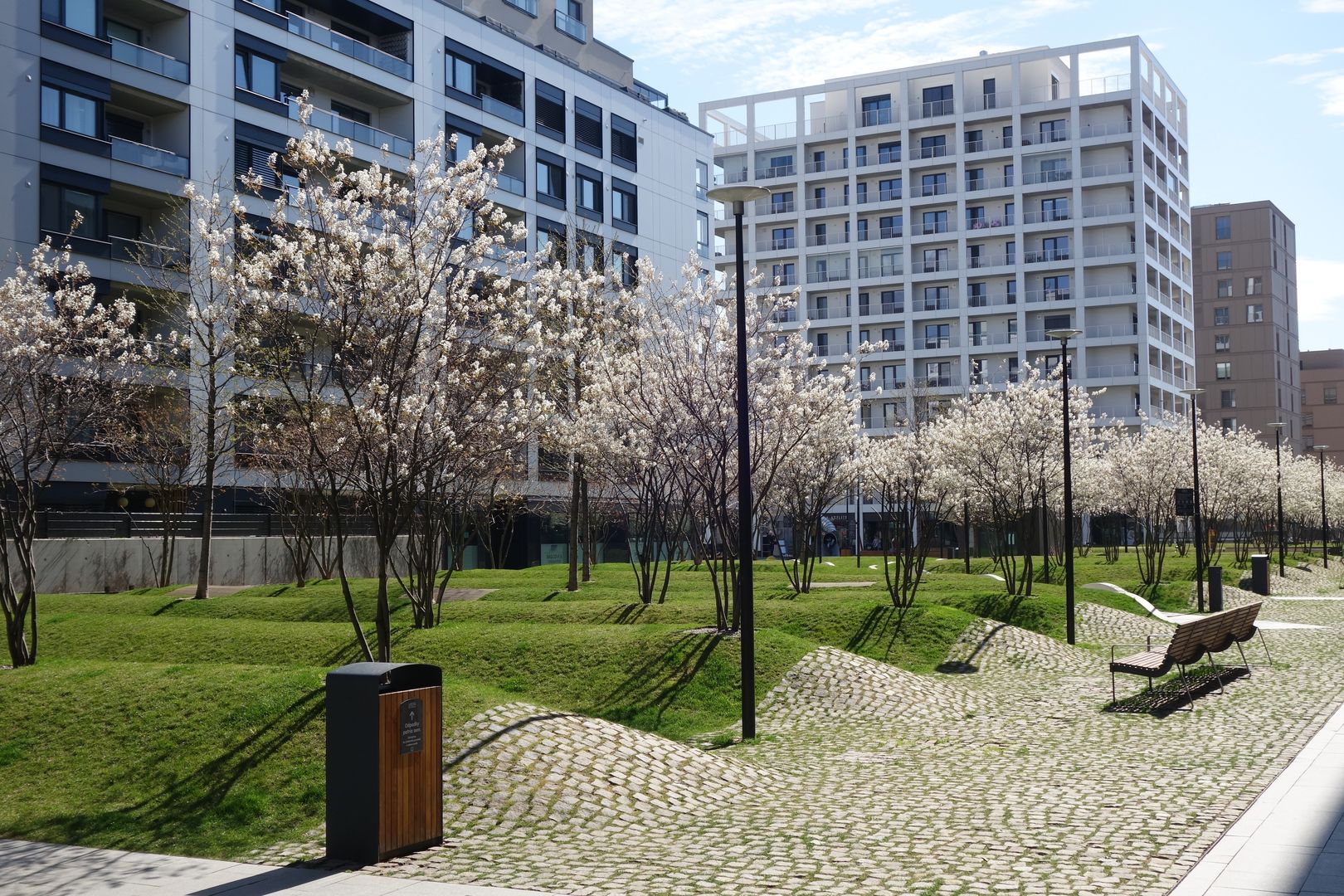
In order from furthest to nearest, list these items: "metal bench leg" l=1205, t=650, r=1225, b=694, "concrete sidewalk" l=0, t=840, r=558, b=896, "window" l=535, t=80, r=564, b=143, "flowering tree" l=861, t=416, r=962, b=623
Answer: "window" l=535, t=80, r=564, b=143 < "flowering tree" l=861, t=416, r=962, b=623 < "metal bench leg" l=1205, t=650, r=1225, b=694 < "concrete sidewalk" l=0, t=840, r=558, b=896

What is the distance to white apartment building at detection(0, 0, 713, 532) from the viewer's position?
3534cm

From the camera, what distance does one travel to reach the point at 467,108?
50.2 m

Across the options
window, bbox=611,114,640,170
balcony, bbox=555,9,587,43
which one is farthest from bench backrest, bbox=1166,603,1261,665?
balcony, bbox=555,9,587,43

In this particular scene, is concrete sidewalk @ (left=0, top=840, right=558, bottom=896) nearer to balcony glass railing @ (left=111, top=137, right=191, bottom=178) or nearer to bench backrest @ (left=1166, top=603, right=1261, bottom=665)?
bench backrest @ (left=1166, top=603, right=1261, bottom=665)

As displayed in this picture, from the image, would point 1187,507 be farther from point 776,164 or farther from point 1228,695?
point 776,164

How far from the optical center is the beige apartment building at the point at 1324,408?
147625 millimetres

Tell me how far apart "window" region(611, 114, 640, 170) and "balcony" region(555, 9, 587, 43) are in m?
4.28

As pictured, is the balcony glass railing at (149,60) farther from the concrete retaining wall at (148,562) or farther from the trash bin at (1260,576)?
the trash bin at (1260,576)

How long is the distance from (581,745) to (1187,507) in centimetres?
2436

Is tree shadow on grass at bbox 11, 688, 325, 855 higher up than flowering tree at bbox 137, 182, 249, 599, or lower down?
lower down

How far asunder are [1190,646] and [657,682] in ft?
23.8

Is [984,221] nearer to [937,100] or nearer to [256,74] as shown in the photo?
[937,100]

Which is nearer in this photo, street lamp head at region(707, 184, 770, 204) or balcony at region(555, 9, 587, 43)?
street lamp head at region(707, 184, 770, 204)

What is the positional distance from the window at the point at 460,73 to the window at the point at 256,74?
8.83 m
